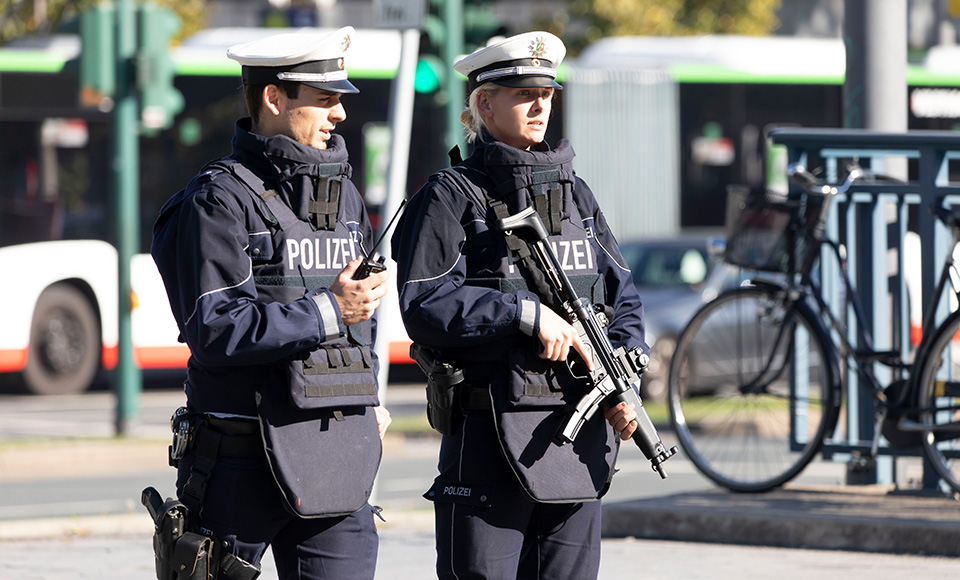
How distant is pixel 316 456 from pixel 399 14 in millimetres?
4463

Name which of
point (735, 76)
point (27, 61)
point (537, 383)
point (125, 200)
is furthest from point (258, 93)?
point (735, 76)

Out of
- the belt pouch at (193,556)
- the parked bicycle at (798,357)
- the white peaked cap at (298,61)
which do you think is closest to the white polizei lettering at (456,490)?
the belt pouch at (193,556)

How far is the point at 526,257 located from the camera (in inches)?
148

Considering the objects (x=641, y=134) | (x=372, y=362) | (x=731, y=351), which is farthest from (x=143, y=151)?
(x=372, y=362)

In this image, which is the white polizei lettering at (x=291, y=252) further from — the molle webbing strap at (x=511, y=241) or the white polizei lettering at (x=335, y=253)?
the molle webbing strap at (x=511, y=241)

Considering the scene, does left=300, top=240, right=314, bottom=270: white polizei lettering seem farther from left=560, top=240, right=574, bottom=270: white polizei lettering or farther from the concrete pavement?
the concrete pavement

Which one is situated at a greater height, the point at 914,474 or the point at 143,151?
the point at 143,151

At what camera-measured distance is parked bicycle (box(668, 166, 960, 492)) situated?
6297 millimetres

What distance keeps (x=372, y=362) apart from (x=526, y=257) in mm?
433

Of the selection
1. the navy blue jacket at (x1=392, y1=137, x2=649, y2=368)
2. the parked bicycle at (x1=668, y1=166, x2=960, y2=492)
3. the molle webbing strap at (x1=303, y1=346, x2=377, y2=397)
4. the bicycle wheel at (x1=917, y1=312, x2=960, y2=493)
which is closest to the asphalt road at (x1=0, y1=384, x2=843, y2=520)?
the parked bicycle at (x1=668, y1=166, x2=960, y2=492)

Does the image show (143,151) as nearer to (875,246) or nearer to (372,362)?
(875,246)

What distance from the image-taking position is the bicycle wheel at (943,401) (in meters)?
6.19

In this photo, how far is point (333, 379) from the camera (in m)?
3.55

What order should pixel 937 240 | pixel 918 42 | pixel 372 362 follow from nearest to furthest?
pixel 372 362
pixel 937 240
pixel 918 42
